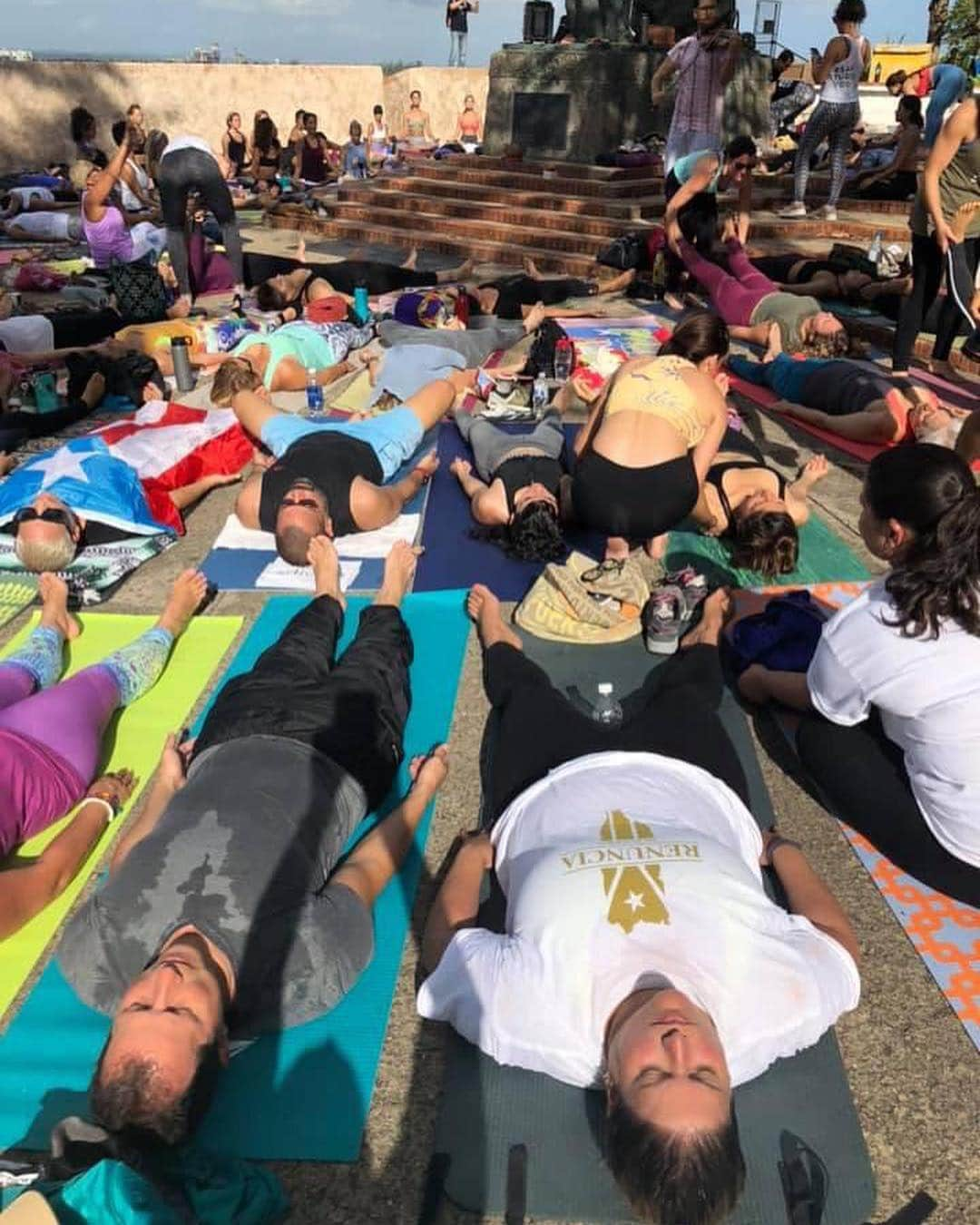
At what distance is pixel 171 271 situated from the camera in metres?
9.30

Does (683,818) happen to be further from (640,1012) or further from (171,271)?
(171,271)

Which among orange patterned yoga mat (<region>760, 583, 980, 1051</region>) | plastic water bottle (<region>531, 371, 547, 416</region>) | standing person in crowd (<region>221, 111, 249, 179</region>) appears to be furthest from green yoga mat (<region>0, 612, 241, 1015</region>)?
standing person in crowd (<region>221, 111, 249, 179</region>)

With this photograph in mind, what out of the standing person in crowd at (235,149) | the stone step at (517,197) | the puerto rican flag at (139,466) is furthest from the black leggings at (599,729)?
the standing person in crowd at (235,149)

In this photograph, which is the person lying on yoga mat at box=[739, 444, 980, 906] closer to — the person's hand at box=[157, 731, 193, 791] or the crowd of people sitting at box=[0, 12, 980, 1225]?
the crowd of people sitting at box=[0, 12, 980, 1225]

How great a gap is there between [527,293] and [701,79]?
2.67 metres

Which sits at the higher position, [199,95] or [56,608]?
[199,95]

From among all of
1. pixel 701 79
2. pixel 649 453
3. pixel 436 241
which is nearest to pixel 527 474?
pixel 649 453

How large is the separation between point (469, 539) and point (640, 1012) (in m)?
3.24

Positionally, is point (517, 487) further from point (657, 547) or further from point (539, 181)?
point (539, 181)

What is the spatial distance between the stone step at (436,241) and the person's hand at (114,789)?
8.79 meters

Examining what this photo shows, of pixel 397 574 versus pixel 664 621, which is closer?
pixel 664 621

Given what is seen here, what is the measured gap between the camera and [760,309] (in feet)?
24.5

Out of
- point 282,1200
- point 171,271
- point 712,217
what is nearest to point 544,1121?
point 282,1200

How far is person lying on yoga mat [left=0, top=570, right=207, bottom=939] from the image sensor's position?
2660mm
